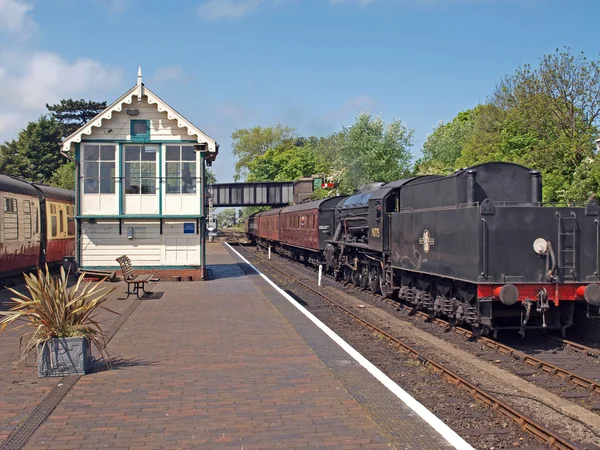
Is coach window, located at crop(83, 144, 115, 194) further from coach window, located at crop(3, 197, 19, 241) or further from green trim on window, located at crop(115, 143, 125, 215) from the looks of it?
coach window, located at crop(3, 197, 19, 241)

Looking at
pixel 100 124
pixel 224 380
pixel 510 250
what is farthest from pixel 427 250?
pixel 100 124

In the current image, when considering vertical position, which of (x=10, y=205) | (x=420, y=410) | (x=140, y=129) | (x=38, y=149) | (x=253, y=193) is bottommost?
(x=420, y=410)

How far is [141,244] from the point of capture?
19.7 metres

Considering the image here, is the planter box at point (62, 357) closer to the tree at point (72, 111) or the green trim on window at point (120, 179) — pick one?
the green trim on window at point (120, 179)

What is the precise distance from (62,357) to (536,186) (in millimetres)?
8879

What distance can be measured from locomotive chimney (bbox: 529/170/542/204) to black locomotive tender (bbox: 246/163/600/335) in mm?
18

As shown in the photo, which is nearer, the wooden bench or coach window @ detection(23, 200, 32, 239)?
the wooden bench

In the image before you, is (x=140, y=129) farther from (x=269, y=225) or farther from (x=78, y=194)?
(x=269, y=225)

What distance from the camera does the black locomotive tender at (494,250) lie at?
10.2m

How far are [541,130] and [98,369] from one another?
30.3m

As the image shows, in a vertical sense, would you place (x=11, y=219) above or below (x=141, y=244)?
above

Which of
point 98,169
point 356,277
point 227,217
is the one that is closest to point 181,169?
point 98,169

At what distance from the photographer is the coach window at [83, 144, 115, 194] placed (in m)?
19.5

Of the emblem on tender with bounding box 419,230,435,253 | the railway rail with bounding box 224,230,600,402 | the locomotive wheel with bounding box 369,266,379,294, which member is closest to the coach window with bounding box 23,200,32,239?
the locomotive wheel with bounding box 369,266,379,294
